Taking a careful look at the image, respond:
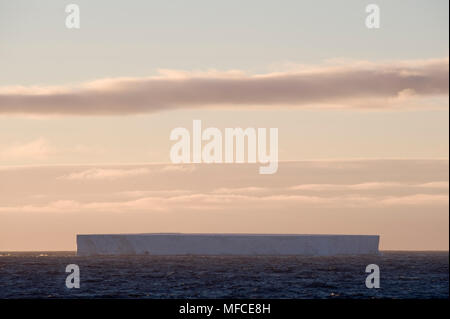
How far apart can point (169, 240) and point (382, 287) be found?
5607 cm

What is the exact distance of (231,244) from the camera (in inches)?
4414

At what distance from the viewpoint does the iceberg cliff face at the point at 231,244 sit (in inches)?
4250

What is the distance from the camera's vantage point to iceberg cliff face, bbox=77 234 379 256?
10794 centimetres
